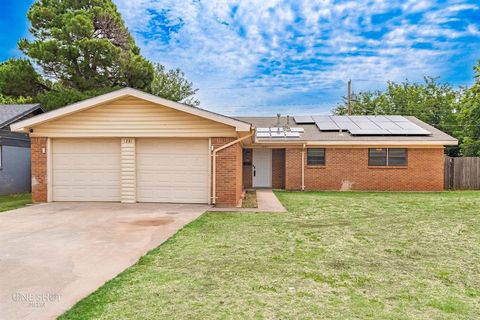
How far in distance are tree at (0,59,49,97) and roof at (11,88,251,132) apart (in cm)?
1002

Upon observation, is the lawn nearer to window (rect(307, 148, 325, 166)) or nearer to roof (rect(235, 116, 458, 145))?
roof (rect(235, 116, 458, 145))

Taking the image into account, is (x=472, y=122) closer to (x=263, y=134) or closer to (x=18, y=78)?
(x=263, y=134)

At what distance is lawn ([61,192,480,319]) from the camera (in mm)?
3168

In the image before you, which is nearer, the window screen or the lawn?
the lawn

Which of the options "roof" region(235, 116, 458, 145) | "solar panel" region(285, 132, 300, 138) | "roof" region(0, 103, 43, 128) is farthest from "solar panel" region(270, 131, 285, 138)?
"roof" region(0, 103, 43, 128)

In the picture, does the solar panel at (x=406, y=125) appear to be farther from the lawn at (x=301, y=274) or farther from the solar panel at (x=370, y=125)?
the lawn at (x=301, y=274)

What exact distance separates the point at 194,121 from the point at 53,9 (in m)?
15.3

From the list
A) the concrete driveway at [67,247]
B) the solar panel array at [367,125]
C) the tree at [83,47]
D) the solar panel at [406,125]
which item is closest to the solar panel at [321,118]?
the solar panel array at [367,125]

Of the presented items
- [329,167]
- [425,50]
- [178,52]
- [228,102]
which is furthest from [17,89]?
[425,50]

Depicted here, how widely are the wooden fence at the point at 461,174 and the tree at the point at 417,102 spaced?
1338 centimetres

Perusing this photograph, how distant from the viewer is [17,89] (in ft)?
62.1

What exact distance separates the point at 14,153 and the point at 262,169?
36.7 feet

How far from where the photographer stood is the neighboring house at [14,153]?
14.1 meters

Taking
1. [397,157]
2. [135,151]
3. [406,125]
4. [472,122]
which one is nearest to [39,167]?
[135,151]
